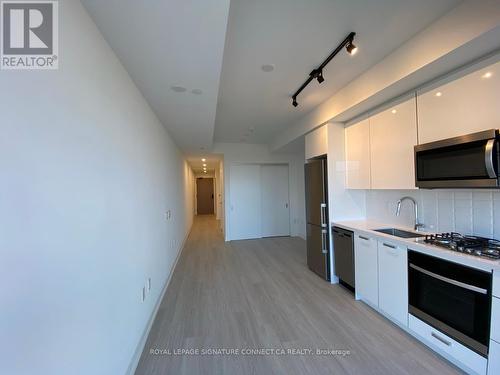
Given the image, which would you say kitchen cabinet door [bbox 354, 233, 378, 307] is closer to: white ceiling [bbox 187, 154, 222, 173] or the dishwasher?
the dishwasher

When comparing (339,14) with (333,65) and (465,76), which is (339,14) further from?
(465,76)

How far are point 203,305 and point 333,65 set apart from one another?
3.12 m

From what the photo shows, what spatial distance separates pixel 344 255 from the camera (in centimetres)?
302

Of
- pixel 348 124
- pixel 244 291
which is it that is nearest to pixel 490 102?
pixel 348 124

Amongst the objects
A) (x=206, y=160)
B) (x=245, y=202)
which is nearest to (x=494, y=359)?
(x=245, y=202)

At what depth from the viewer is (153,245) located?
8.59ft

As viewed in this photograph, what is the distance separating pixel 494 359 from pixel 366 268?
1190mm

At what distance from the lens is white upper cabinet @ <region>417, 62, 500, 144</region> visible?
5.29ft

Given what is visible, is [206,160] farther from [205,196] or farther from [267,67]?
[205,196]

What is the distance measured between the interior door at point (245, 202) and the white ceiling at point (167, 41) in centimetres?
374

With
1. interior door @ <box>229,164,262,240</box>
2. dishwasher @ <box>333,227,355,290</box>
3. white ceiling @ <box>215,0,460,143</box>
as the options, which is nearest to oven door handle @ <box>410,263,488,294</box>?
dishwasher @ <box>333,227,355,290</box>

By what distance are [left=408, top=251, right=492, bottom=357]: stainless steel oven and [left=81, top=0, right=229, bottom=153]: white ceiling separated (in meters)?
2.39

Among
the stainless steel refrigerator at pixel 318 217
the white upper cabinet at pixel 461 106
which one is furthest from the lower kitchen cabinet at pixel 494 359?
the stainless steel refrigerator at pixel 318 217

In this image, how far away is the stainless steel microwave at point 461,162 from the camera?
1.53 meters
